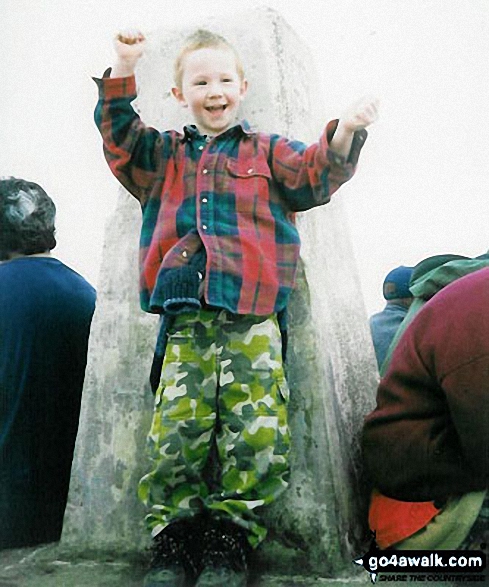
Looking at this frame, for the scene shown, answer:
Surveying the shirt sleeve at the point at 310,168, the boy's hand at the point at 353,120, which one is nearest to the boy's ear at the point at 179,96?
the shirt sleeve at the point at 310,168

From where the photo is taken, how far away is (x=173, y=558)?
153 centimetres

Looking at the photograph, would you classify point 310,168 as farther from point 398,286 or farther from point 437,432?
point 398,286

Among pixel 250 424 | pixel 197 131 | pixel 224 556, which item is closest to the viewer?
pixel 224 556

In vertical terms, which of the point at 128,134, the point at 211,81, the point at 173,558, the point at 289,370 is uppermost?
the point at 211,81

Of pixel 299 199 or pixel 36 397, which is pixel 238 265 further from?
pixel 36 397

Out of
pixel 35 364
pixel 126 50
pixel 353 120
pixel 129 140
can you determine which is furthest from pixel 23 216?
pixel 353 120

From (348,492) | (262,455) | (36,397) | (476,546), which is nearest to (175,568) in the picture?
(262,455)

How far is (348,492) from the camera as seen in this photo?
1.75 meters

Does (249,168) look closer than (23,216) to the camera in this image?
Yes

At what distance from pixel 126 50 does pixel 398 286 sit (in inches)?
61.9

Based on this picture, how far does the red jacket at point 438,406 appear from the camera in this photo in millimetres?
1529

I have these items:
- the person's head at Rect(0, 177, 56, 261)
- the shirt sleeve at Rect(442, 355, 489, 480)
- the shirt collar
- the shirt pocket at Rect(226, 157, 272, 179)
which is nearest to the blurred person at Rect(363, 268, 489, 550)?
the shirt sleeve at Rect(442, 355, 489, 480)

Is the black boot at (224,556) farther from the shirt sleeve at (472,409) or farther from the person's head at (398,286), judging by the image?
the person's head at (398,286)

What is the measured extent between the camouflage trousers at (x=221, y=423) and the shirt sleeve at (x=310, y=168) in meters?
0.30
